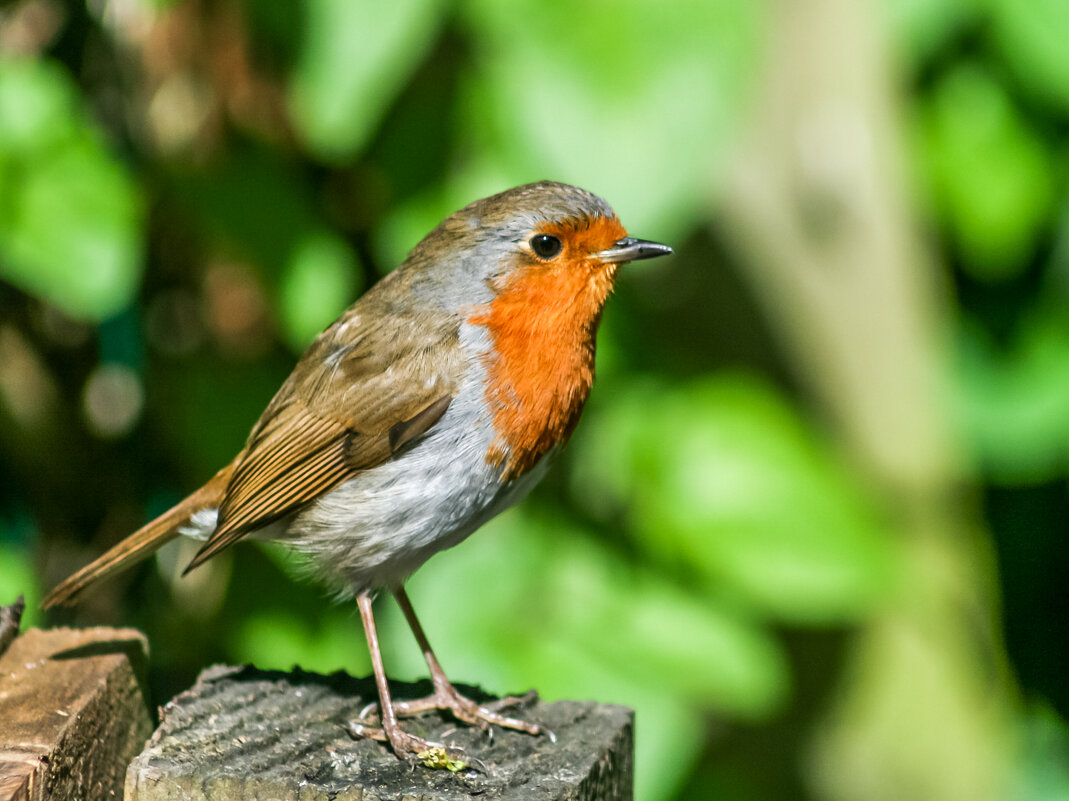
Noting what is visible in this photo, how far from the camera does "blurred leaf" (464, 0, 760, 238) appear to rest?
2768 millimetres

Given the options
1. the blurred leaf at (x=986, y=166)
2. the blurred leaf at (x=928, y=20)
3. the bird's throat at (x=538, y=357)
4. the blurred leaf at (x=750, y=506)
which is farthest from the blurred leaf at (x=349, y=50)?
the blurred leaf at (x=986, y=166)

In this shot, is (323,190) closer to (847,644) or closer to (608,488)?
(608,488)

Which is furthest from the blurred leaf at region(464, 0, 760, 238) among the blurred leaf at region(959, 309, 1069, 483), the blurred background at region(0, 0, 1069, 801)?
the blurred leaf at region(959, 309, 1069, 483)

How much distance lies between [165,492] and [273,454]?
3.59 feet

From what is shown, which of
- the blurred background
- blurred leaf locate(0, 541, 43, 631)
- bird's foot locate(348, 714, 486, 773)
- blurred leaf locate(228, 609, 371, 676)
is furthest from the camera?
blurred leaf locate(228, 609, 371, 676)

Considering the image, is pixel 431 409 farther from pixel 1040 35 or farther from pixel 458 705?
pixel 1040 35

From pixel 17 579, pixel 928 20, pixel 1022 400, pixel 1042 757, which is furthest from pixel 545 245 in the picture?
pixel 1042 757

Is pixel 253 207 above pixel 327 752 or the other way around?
above

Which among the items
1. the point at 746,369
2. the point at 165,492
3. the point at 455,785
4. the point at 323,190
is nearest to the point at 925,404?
the point at 746,369

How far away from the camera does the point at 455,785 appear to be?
163 centimetres

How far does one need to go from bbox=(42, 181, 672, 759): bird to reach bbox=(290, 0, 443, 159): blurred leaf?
1.53 feet

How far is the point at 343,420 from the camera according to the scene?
7.84 feet

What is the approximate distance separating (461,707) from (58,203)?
145 centimetres

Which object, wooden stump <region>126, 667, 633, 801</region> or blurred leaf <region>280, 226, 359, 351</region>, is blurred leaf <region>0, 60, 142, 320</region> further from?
wooden stump <region>126, 667, 633, 801</region>
